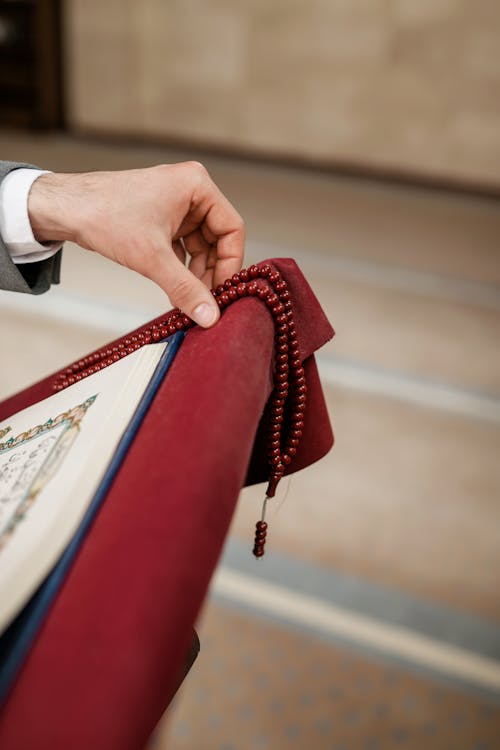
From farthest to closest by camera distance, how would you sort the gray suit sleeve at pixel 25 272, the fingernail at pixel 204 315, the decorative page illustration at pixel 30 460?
the gray suit sleeve at pixel 25 272 → the fingernail at pixel 204 315 → the decorative page illustration at pixel 30 460

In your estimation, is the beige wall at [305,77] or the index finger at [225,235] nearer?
the index finger at [225,235]

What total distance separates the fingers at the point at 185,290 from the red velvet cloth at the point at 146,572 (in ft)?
0.17

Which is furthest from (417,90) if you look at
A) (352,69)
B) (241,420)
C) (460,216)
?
(241,420)

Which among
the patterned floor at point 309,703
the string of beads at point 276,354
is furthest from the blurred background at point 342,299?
the string of beads at point 276,354

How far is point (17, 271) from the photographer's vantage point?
1.93ft

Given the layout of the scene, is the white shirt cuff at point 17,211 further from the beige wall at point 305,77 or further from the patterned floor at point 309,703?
the beige wall at point 305,77

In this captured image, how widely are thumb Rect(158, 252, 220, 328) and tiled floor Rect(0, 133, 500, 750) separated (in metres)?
0.36

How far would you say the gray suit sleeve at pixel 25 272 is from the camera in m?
0.58

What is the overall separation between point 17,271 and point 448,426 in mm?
1375

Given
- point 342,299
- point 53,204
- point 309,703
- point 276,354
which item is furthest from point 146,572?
point 342,299

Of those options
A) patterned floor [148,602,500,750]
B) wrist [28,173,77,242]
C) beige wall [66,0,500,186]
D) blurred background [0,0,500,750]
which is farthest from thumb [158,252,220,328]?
beige wall [66,0,500,186]

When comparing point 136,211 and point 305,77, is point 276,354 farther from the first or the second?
point 305,77

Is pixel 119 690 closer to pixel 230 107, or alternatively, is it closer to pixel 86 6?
pixel 230 107

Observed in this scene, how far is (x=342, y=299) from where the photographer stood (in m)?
2.31
